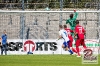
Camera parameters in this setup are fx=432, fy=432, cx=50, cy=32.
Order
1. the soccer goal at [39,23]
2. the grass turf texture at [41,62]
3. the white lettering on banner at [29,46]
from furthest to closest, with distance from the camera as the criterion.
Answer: the soccer goal at [39,23] < the white lettering on banner at [29,46] < the grass turf texture at [41,62]

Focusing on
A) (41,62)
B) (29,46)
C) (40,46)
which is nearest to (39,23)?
(40,46)

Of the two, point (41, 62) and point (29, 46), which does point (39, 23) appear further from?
point (41, 62)

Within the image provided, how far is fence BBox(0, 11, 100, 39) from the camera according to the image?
28094 mm

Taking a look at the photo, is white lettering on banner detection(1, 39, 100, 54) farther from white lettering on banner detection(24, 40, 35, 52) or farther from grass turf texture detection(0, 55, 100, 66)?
grass turf texture detection(0, 55, 100, 66)

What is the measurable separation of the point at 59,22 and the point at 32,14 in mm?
2450

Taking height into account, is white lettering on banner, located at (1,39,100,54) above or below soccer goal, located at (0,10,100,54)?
below

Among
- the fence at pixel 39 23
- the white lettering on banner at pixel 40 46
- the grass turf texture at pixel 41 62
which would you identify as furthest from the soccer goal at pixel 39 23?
the grass turf texture at pixel 41 62

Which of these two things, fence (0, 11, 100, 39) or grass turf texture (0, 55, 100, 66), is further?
fence (0, 11, 100, 39)

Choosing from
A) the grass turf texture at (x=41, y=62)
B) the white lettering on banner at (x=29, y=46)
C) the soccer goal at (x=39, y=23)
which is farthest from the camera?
the soccer goal at (x=39, y=23)

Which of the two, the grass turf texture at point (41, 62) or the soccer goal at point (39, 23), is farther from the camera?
the soccer goal at point (39, 23)

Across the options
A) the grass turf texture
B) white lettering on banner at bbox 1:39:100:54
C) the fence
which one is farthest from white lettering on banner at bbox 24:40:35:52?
the grass turf texture

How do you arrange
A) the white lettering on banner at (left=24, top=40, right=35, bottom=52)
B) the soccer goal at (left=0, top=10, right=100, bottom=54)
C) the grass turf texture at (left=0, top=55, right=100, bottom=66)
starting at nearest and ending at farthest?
1. the grass turf texture at (left=0, top=55, right=100, bottom=66)
2. the white lettering on banner at (left=24, top=40, right=35, bottom=52)
3. the soccer goal at (left=0, top=10, right=100, bottom=54)

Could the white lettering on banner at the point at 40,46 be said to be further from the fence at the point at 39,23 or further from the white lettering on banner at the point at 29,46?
the fence at the point at 39,23

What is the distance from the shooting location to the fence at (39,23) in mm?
28094
